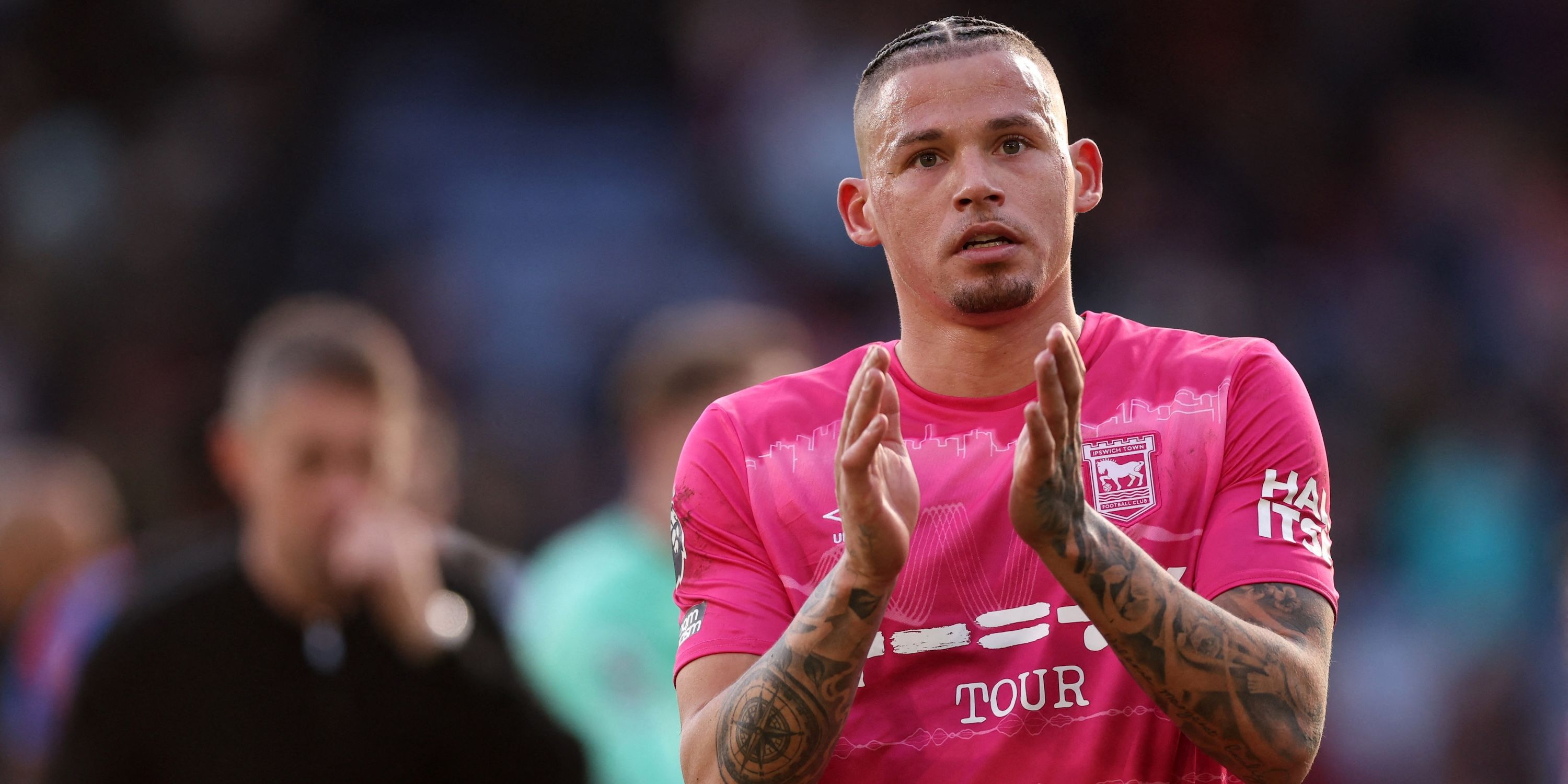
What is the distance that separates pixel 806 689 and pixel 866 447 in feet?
1.42

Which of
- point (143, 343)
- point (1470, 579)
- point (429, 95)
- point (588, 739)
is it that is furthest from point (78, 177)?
point (1470, 579)

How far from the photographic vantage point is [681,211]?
397 inches

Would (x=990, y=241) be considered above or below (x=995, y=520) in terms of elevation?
above

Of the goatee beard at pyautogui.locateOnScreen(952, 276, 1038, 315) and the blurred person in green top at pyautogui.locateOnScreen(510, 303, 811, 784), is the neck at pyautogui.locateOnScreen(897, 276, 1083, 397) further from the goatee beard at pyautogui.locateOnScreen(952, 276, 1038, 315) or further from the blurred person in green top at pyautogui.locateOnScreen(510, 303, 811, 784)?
the blurred person in green top at pyautogui.locateOnScreen(510, 303, 811, 784)

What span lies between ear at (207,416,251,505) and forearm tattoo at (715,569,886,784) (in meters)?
2.76

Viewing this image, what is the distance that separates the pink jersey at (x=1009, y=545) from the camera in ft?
8.82

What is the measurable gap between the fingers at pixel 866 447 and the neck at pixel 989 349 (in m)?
0.74

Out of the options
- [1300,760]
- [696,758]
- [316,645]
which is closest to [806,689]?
[696,758]

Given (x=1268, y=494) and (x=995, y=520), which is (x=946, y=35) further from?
(x=1268, y=494)

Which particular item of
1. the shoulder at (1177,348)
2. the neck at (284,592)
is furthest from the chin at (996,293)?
the neck at (284,592)

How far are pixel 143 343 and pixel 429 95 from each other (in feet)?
8.26

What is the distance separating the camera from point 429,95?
1048 cm

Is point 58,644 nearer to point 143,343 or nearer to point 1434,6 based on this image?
point 143,343

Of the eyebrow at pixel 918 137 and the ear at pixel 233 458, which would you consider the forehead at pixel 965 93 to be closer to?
the eyebrow at pixel 918 137
